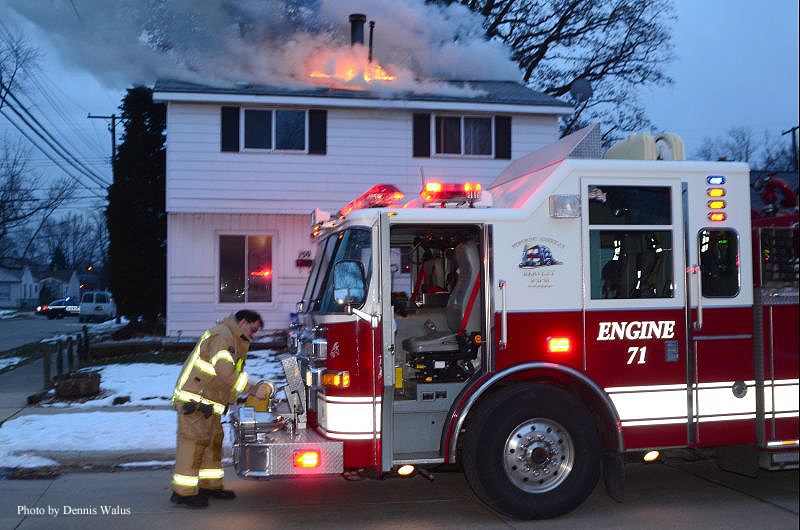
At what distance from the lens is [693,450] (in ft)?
20.2

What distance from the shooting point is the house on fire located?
53.7ft

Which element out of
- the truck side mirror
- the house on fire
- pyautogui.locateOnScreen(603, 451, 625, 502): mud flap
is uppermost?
the house on fire

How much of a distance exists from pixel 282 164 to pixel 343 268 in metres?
11.6

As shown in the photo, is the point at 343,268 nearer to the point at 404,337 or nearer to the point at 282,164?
the point at 404,337

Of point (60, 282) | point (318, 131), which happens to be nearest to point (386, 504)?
point (318, 131)

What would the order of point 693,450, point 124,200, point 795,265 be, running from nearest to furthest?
point 795,265, point 693,450, point 124,200

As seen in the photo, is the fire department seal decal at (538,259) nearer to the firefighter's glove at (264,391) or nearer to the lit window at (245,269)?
the firefighter's glove at (264,391)

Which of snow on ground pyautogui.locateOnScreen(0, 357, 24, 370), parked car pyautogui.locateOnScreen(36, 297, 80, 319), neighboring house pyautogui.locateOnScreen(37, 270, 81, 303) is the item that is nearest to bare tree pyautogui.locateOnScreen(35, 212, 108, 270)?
neighboring house pyautogui.locateOnScreen(37, 270, 81, 303)

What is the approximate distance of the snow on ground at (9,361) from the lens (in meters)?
15.8

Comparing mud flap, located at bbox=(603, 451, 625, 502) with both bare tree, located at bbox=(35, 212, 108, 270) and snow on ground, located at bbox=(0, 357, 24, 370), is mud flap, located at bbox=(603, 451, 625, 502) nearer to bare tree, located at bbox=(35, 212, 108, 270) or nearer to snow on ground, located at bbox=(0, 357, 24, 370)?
snow on ground, located at bbox=(0, 357, 24, 370)

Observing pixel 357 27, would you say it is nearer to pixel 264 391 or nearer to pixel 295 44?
pixel 295 44

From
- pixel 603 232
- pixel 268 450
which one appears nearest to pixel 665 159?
pixel 603 232

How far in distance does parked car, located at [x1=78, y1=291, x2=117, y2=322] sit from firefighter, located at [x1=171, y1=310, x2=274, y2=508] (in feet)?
119

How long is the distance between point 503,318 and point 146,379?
8.70 m
